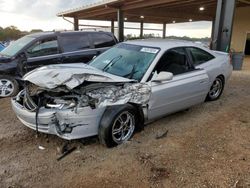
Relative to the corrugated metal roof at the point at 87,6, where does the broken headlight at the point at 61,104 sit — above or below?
below

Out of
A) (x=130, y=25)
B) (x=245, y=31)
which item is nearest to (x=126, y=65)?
(x=245, y=31)

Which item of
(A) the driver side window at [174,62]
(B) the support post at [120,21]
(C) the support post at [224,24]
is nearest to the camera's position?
(A) the driver side window at [174,62]

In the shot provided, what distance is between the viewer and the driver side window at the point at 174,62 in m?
4.08

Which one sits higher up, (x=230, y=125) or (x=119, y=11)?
(x=119, y=11)

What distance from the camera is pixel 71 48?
7.14 meters

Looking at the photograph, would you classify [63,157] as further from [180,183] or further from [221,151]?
[221,151]

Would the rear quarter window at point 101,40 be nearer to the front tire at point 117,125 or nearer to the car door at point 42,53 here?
the car door at point 42,53

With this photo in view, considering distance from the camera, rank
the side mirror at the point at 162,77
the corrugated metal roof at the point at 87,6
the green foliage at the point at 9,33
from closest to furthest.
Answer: the side mirror at the point at 162,77
the corrugated metal roof at the point at 87,6
the green foliage at the point at 9,33

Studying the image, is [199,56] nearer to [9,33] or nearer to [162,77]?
[162,77]

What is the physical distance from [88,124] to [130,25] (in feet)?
80.8

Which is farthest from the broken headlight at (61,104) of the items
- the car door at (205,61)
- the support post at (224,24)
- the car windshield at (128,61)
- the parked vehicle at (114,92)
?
the support post at (224,24)

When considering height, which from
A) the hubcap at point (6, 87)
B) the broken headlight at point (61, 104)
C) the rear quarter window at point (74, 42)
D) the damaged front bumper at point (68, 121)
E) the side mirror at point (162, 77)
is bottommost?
the hubcap at point (6, 87)

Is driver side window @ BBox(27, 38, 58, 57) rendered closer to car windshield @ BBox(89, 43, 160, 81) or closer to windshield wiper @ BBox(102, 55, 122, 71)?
car windshield @ BBox(89, 43, 160, 81)

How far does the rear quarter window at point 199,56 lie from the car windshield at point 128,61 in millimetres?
1042
